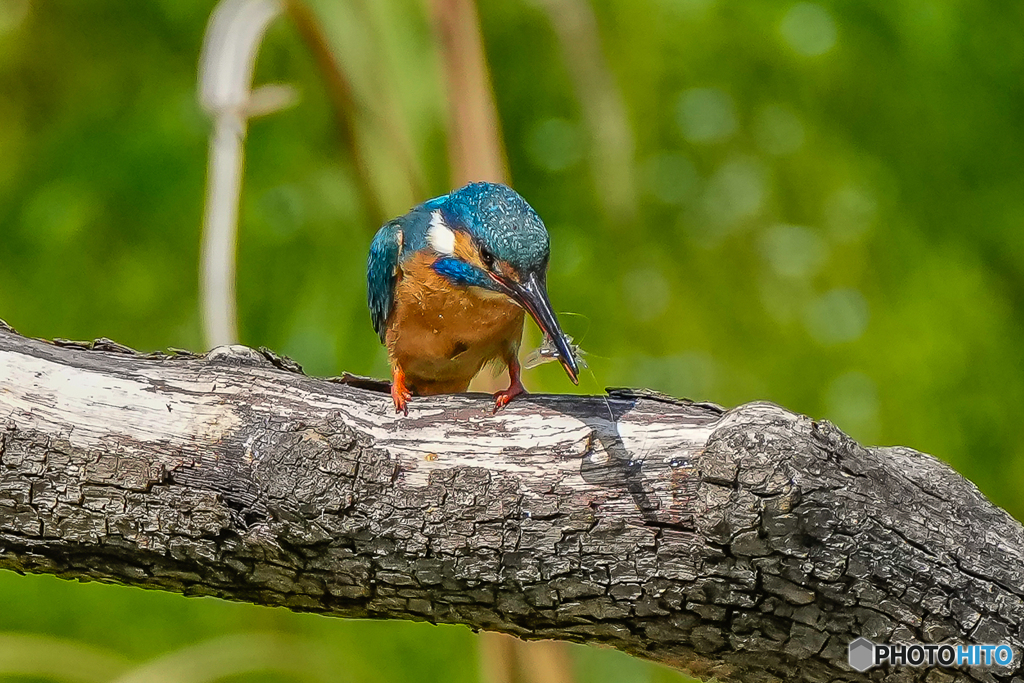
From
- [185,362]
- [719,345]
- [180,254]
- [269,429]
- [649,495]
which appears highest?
[180,254]

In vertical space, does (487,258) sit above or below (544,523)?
above

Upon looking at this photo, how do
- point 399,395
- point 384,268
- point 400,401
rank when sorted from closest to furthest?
1. point 400,401
2. point 399,395
3. point 384,268

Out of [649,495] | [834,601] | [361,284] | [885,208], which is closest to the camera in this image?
[834,601]

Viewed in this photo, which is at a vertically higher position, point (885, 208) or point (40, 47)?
point (40, 47)

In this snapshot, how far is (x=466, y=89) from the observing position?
8.87 feet

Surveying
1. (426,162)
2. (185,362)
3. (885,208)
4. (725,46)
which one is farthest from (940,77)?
(185,362)

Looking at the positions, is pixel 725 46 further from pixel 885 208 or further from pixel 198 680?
pixel 198 680

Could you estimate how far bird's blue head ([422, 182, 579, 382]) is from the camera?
7.46 feet

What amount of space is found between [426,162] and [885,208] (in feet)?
7.73

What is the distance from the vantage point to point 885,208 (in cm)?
484

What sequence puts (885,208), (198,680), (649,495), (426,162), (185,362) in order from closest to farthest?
(649,495)
(185,362)
(198,680)
(426,162)
(885,208)

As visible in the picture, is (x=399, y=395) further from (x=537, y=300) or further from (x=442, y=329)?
(x=442, y=329)

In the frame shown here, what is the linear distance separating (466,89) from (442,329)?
669mm

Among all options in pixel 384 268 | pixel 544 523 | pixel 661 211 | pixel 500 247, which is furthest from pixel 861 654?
pixel 661 211
